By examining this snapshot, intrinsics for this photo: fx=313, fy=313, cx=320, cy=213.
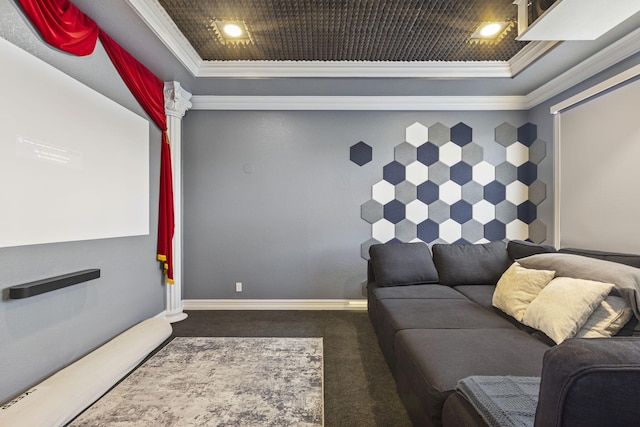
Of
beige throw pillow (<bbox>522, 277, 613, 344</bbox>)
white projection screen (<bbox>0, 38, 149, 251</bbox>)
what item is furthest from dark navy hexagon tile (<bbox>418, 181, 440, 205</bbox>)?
white projection screen (<bbox>0, 38, 149, 251</bbox>)

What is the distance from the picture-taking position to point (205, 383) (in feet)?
6.89

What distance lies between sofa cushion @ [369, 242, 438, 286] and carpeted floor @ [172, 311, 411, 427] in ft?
1.91

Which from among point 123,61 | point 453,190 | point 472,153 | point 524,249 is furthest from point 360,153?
point 123,61

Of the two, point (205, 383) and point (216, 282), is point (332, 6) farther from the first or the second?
point (216, 282)

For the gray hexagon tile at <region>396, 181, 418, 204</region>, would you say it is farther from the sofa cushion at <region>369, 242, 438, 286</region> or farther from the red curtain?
the red curtain

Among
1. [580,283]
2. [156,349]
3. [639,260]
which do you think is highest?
[639,260]

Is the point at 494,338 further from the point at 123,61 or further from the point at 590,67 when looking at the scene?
the point at 123,61

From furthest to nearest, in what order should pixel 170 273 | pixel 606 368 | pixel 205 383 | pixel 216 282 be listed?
pixel 216 282 → pixel 170 273 → pixel 205 383 → pixel 606 368

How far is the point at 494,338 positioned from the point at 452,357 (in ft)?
1.25

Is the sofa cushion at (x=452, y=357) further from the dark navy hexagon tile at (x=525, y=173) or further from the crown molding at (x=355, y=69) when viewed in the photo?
the dark navy hexagon tile at (x=525, y=173)

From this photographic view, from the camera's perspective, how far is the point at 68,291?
2.11 meters

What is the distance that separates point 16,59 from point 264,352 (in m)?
→ 2.48

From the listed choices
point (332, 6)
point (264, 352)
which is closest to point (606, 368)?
point (264, 352)

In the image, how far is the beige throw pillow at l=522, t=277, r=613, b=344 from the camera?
5.20 feet
